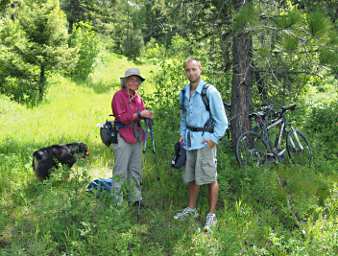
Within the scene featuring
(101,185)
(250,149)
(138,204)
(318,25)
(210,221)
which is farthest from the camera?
(250,149)

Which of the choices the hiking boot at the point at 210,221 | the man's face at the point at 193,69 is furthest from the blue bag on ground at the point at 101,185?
the man's face at the point at 193,69

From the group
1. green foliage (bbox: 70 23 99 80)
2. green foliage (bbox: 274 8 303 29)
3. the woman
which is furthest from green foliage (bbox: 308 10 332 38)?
green foliage (bbox: 70 23 99 80)

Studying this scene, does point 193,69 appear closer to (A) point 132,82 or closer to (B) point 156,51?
(A) point 132,82

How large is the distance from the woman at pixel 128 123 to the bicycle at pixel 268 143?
2084 mm

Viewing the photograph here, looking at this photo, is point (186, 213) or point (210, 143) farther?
point (186, 213)

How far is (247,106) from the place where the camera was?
22.3ft

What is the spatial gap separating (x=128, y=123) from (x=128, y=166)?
637 mm

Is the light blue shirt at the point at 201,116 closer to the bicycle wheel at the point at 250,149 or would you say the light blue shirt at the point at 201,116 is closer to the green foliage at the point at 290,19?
the green foliage at the point at 290,19

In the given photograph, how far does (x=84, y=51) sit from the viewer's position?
56.5 feet

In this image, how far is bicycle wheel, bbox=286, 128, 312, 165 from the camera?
285 inches

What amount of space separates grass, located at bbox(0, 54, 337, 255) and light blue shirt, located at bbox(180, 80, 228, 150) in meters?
1.00

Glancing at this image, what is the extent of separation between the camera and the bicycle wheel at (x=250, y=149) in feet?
21.6

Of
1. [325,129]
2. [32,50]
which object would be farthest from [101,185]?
[32,50]

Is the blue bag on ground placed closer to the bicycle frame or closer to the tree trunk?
the tree trunk
